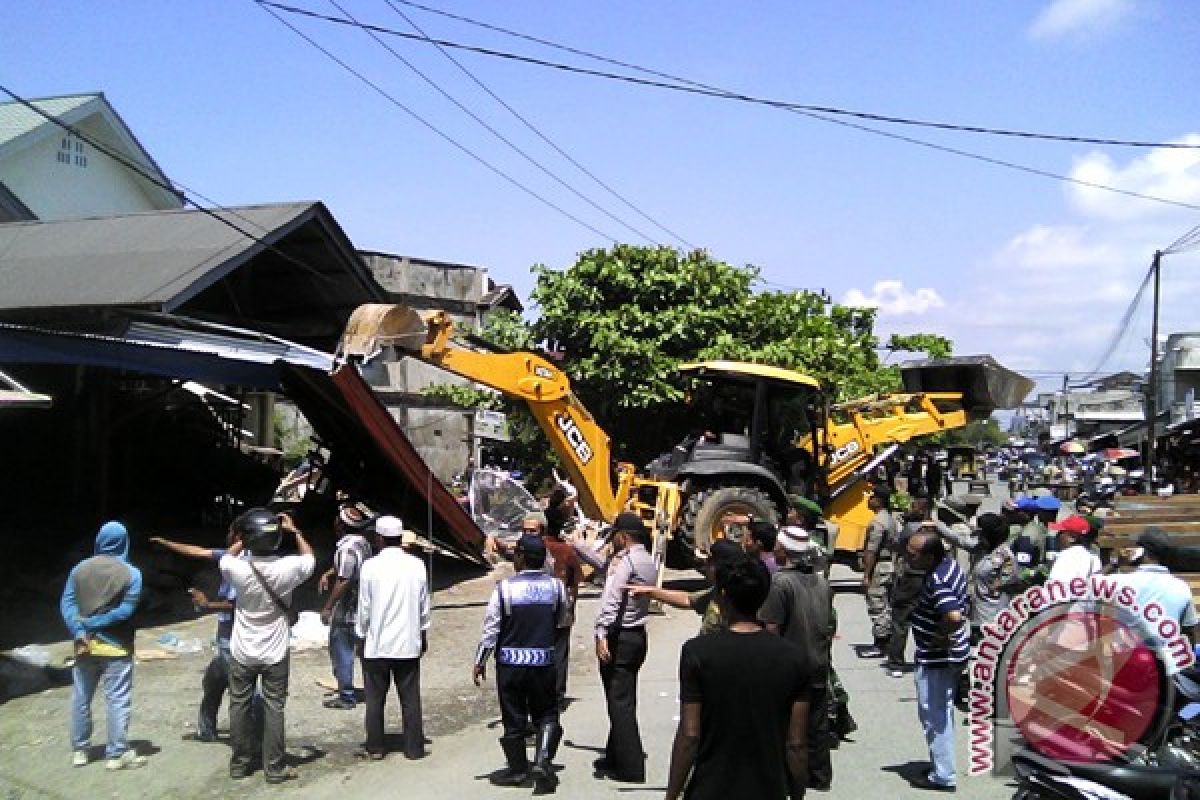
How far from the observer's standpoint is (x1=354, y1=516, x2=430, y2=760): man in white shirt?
24.9ft

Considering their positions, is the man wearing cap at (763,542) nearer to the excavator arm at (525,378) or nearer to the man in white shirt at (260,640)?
the man in white shirt at (260,640)

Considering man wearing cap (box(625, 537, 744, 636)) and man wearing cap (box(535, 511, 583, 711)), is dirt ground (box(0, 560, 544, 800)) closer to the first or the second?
man wearing cap (box(535, 511, 583, 711))

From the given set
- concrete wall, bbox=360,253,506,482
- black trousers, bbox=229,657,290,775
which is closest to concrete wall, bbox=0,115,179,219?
concrete wall, bbox=360,253,506,482

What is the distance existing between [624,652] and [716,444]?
25.5ft

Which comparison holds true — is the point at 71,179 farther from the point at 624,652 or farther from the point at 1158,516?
the point at 1158,516

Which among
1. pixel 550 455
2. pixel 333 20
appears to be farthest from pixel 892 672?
pixel 550 455

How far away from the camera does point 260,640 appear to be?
7070 millimetres

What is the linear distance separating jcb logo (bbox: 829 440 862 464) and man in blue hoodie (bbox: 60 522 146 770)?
10.6 m

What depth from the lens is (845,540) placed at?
15.3 m

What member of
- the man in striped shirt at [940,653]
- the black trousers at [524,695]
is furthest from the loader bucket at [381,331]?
the man in striped shirt at [940,653]

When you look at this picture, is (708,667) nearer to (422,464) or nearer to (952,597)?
(952,597)

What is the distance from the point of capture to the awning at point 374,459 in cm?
1226

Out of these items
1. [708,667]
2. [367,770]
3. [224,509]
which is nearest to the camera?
[708,667]

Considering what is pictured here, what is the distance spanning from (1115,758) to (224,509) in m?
15.7
